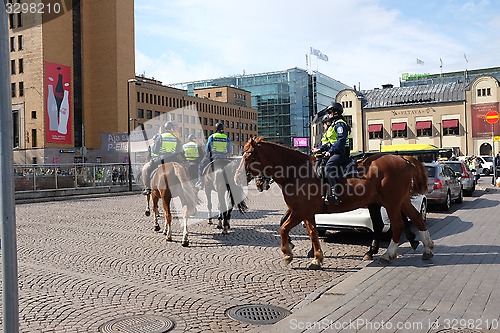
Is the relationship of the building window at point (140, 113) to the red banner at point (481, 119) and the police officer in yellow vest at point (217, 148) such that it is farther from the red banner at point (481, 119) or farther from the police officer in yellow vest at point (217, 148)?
the police officer in yellow vest at point (217, 148)

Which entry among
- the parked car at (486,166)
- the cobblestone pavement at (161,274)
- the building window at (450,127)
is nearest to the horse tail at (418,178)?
the cobblestone pavement at (161,274)

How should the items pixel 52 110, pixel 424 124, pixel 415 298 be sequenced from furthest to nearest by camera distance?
pixel 424 124
pixel 52 110
pixel 415 298

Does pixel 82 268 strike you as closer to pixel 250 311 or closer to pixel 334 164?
pixel 250 311

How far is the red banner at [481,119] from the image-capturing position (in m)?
69.6

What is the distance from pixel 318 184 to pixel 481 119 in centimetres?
7231

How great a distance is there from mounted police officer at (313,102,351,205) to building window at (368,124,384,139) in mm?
73486

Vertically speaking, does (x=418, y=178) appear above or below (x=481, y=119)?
below

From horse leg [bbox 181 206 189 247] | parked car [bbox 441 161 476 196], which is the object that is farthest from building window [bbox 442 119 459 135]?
horse leg [bbox 181 206 189 247]

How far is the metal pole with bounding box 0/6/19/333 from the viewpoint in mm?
2967

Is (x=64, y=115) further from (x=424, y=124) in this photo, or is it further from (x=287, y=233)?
(x=287, y=233)

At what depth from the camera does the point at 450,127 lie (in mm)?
73500

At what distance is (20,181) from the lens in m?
22.8

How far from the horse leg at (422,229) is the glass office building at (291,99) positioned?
87977 millimetres

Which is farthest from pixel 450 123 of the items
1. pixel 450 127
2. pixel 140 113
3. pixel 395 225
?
pixel 395 225
